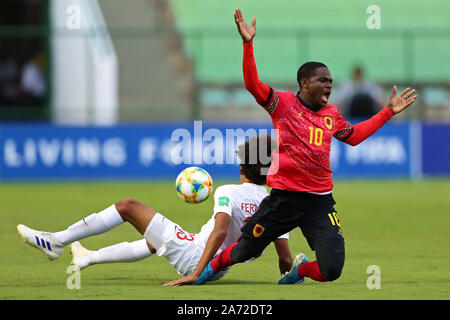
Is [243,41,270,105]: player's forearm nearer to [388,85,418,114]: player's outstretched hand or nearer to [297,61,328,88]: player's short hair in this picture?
[297,61,328,88]: player's short hair

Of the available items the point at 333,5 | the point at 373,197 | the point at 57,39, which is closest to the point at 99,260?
the point at 373,197

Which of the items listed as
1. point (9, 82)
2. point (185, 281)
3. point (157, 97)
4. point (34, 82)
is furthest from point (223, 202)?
point (157, 97)

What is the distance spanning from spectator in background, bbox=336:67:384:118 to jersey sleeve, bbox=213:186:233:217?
1410 cm

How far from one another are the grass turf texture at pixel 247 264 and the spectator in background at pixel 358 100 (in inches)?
118

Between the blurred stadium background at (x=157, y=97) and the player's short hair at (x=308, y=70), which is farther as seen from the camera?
the blurred stadium background at (x=157, y=97)

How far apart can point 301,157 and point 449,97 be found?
17861 mm

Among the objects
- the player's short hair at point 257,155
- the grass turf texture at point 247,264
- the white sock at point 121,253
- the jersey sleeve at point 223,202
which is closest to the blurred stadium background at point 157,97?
the grass turf texture at point 247,264

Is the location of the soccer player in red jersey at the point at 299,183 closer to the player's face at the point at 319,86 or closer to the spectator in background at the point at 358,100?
the player's face at the point at 319,86

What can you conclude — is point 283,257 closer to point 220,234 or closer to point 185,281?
point 220,234

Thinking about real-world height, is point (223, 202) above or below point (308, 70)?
below

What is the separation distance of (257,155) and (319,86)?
2.62 feet

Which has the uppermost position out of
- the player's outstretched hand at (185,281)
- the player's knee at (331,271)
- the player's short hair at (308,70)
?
the player's short hair at (308,70)

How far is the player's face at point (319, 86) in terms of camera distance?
7.34 metres

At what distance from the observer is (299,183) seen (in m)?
7.34
